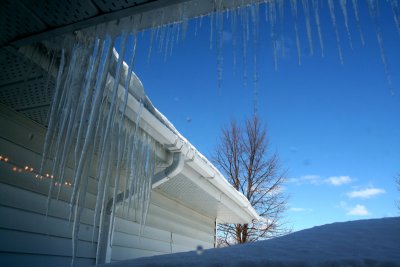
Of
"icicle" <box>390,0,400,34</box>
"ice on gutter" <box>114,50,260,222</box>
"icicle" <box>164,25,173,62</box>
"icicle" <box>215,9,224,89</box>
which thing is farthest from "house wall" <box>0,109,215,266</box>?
"icicle" <box>390,0,400,34</box>

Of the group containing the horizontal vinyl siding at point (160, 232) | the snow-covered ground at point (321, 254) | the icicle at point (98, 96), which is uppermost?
the icicle at point (98, 96)

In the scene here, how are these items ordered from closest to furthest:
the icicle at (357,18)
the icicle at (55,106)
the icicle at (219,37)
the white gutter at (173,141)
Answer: the icicle at (357,18) < the icicle at (219,37) < the icicle at (55,106) < the white gutter at (173,141)

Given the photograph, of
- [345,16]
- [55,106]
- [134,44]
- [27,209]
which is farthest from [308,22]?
[27,209]

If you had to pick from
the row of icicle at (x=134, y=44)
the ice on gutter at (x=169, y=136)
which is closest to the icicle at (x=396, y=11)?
the row of icicle at (x=134, y=44)

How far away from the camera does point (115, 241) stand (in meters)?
4.68

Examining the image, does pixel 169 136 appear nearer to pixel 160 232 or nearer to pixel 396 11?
pixel 396 11

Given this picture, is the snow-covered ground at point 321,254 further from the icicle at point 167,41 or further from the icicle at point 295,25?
the icicle at point 167,41

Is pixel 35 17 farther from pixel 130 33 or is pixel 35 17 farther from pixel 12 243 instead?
pixel 12 243

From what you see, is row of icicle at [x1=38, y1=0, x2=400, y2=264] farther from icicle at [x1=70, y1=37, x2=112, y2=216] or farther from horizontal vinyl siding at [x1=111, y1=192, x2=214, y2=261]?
horizontal vinyl siding at [x1=111, y1=192, x2=214, y2=261]

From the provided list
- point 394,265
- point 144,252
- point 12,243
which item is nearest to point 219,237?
point 144,252

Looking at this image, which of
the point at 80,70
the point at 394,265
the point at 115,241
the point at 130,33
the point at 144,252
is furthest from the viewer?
the point at 144,252

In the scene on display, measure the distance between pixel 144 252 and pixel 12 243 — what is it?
275 centimetres

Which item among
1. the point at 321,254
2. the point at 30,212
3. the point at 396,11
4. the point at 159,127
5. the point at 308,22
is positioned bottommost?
the point at 321,254

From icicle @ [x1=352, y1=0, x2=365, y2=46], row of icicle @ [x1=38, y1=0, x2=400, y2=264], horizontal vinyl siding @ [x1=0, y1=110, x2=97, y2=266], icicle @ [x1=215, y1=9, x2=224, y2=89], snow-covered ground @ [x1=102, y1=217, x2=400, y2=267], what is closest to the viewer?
snow-covered ground @ [x1=102, y1=217, x2=400, y2=267]
